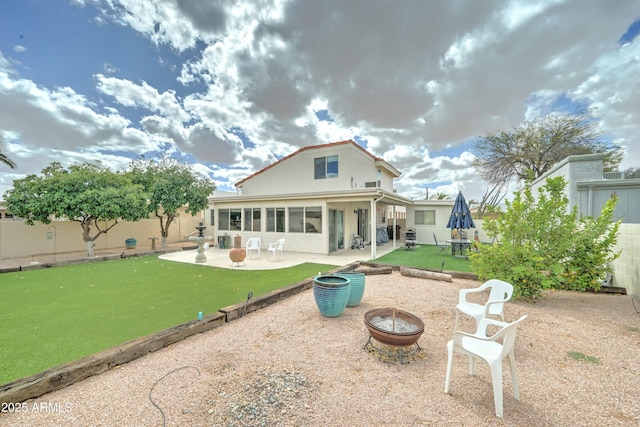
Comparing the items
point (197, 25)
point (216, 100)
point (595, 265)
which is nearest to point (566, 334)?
point (595, 265)

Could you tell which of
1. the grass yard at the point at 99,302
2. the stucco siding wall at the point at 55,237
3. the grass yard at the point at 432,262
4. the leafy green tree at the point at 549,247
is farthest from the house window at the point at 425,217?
the stucco siding wall at the point at 55,237

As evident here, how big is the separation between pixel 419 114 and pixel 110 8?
44.1ft

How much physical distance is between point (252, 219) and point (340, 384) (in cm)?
1150

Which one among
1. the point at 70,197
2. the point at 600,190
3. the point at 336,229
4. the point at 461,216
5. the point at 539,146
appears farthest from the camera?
the point at 539,146

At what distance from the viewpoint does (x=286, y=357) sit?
3057mm

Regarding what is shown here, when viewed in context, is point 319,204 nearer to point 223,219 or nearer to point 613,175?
point 223,219

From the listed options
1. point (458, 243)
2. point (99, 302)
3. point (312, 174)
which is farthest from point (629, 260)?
point (312, 174)

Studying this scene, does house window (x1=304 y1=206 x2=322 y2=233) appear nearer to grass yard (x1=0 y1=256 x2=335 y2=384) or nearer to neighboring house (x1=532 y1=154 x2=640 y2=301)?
grass yard (x1=0 y1=256 x2=335 y2=384)

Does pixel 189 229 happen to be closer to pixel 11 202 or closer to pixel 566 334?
pixel 11 202

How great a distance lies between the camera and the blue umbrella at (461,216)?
11.1 meters

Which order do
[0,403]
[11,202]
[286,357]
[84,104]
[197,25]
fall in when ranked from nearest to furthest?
[0,403], [286,357], [197,25], [11,202], [84,104]

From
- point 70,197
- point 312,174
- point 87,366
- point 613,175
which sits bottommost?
point 87,366

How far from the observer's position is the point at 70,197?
9.92m

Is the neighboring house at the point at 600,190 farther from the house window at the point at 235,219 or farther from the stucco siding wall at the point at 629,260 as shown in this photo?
the house window at the point at 235,219
